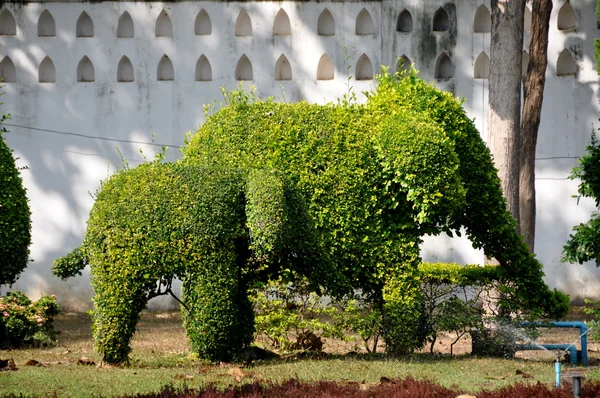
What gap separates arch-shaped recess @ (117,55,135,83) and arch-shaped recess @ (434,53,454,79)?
502 centimetres

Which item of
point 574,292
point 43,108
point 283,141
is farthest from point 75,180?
point 574,292

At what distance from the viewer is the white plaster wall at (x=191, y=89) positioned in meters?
15.9

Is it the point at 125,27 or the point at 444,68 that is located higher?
→ the point at 125,27

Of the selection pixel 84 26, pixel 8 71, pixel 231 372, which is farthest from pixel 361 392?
pixel 8 71

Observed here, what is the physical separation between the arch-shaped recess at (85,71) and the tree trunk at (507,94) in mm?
6753

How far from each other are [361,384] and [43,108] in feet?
33.3

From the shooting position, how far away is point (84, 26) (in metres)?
16.4

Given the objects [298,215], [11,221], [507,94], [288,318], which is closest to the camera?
[298,215]

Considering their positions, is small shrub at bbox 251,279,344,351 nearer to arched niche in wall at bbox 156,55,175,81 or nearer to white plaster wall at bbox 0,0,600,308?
white plaster wall at bbox 0,0,600,308

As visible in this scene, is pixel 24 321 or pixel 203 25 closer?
pixel 24 321

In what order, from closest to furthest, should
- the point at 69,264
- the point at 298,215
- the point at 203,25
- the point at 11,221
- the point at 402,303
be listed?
the point at 298,215 → the point at 69,264 → the point at 402,303 → the point at 11,221 → the point at 203,25

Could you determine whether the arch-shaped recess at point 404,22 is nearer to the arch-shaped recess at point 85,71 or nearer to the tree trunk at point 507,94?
the tree trunk at point 507,94

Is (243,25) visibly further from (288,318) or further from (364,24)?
(288,318)

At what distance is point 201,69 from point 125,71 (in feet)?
4.19
